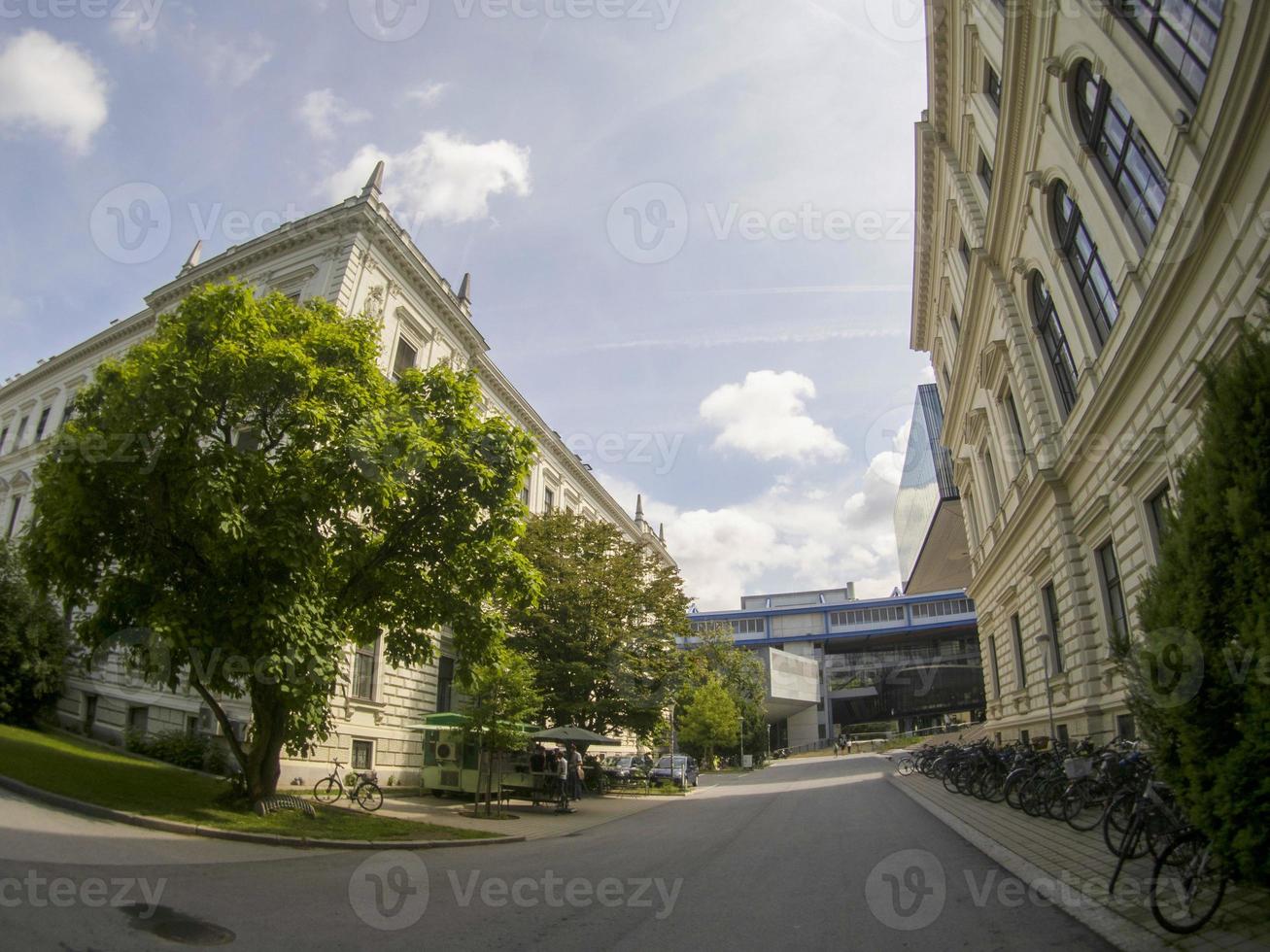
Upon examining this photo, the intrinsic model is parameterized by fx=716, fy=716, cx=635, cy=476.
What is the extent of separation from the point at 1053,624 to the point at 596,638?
15636 millimetres

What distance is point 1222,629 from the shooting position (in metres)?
5.89

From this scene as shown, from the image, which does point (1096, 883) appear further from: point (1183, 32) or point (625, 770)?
point (625, 770)

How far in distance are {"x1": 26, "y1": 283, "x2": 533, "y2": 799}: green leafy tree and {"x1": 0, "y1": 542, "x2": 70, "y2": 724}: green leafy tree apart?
10791mm

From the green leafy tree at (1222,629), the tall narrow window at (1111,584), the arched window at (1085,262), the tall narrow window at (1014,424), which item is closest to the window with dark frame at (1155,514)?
the tall narrow window at (1111,584)

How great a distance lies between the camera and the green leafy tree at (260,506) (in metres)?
11.8

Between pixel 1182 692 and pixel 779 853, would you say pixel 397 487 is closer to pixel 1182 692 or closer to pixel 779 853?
pixel 779 853

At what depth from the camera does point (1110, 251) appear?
45.8 ft

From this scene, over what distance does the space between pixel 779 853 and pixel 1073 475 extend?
11843 mm

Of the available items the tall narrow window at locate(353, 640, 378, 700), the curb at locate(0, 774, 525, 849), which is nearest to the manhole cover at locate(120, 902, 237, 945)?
the curb at locate(0, 774, 525, 849)

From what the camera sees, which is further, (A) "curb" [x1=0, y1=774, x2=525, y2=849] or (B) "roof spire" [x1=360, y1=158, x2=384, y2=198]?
(B) "roof spire" [x1=360, y1=158, x2=384, y2=198]

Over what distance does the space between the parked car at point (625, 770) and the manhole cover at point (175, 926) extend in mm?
25687

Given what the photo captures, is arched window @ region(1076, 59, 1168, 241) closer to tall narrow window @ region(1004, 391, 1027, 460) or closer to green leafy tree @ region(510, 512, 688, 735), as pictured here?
tall narrow window @ region(1004, 391, 1027, 460)

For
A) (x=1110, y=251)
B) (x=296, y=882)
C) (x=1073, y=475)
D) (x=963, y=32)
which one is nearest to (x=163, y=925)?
(x=296, y=882)

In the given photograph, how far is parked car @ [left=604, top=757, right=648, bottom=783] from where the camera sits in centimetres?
3148
